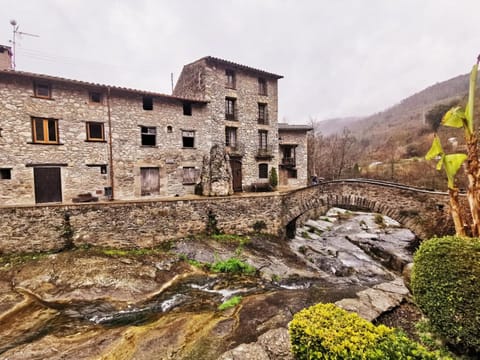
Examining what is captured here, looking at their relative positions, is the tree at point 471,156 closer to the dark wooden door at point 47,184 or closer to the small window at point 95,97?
the small window at point 95,97

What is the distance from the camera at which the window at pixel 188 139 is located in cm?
1745

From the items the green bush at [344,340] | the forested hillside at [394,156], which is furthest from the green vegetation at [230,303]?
the forested hillside at [394,156]

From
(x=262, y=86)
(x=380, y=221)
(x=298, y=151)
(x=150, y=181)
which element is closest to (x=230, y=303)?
(x=150, y=181)

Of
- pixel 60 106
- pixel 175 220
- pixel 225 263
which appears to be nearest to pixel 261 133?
pixel 175 220

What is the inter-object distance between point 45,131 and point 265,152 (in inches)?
659

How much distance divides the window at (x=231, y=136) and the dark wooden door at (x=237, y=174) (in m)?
1.70

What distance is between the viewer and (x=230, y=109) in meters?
19.8

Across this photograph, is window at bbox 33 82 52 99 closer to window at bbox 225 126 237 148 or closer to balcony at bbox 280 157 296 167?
window at bbox 225 126 237 148

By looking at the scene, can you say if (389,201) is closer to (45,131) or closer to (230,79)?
(230,79)

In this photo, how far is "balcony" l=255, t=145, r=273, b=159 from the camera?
20.7 m

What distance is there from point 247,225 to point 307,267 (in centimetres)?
447

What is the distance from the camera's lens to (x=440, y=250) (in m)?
4.02

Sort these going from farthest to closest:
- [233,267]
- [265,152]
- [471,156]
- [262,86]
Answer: [262,86] → [265,152] → [233,267] → [471,156]

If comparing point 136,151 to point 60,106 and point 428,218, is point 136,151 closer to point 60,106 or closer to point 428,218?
point 60,106
